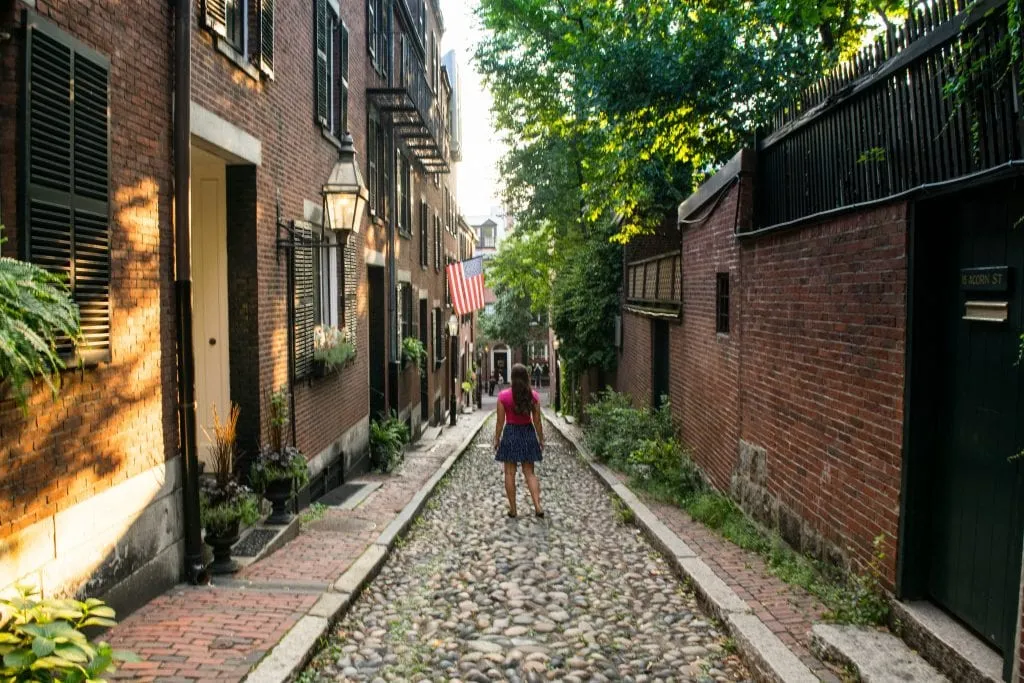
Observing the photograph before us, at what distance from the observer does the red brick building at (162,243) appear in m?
4.23

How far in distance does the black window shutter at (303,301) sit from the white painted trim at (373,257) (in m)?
3.60

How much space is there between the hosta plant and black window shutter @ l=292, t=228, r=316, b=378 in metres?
5.51

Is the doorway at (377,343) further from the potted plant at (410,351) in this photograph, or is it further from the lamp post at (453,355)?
the lamp post at (453,355)

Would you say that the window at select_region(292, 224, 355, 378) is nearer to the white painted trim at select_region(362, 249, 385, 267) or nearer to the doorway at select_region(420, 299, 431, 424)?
the white painted trim at select_region(362, 249, 385, 267)

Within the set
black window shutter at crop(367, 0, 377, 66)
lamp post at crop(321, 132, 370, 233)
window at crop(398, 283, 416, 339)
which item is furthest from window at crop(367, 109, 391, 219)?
lamp post at crop(321, 132, 370, 233)

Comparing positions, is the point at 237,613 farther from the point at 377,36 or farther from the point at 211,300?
the point at 377,36

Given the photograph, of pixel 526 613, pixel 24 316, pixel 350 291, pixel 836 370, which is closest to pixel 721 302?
pixel 836 370

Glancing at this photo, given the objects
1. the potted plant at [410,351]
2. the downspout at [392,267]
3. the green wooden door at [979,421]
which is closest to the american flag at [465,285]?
the potted plant at [410,351]

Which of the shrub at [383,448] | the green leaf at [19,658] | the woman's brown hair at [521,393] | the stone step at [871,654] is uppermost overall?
the woman's brown hair at [521,393]

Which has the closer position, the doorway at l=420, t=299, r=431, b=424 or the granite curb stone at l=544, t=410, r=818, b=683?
the granite curb stone at l=544, t=410, r=818, b=683

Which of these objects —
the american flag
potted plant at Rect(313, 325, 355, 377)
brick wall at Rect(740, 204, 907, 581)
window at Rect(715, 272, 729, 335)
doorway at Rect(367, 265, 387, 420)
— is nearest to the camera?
brick wall at Rect(740, 204, 907, 581)

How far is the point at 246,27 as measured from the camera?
A: 304 inches

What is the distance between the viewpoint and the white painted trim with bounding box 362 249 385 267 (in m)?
13.5

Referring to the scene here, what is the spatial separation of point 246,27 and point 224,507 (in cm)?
451
